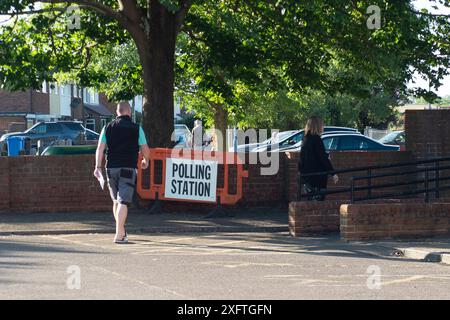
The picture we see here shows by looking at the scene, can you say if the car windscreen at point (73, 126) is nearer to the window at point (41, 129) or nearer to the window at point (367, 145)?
the window at point (41, 129)

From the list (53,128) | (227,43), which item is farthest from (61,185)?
(53,128)

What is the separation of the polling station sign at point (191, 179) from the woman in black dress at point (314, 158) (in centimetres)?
272

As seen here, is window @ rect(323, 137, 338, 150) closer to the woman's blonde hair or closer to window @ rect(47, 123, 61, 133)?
the woman's blonde hair

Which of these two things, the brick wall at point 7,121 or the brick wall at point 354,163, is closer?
the brick wall at point 354,163

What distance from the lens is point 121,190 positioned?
13.5 meters

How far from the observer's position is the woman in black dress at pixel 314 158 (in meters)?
15.5

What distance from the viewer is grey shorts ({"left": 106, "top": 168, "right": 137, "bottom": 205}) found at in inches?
533

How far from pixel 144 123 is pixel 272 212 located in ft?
10.3

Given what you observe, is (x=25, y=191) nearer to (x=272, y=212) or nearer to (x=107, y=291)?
(x=272, y=212)

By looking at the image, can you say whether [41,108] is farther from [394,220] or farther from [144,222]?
[394,220]

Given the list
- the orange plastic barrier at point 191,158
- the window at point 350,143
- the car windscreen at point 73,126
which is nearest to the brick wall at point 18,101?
the car windscreen at point 73,126

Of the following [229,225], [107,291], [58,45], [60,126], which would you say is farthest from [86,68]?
[60,126]

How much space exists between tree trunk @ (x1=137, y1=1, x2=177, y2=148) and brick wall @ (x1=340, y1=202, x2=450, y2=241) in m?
6.02

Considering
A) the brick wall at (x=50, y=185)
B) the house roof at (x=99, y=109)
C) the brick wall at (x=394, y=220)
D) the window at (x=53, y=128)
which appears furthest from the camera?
the house roof at (x=99, y=109)
